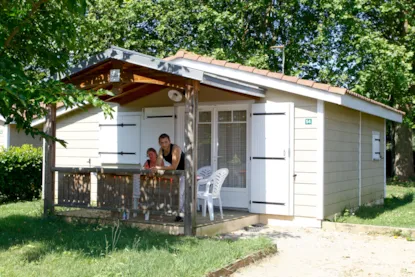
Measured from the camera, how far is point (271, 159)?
880 centimetres

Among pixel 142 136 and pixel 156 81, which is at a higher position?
pixel 156 81

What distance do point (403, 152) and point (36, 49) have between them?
54.4 feet

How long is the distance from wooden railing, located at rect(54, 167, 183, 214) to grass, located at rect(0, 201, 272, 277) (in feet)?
1.54

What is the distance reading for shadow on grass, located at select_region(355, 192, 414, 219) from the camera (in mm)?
9755

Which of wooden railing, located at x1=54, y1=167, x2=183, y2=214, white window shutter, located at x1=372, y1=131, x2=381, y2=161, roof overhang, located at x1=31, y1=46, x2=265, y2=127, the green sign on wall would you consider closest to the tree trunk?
white window shutter, located at x1=372, y1=131, x2=381, y2=161

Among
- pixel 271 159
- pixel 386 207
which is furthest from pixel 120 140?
pixel 386 207

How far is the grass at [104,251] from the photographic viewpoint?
16.1 ft

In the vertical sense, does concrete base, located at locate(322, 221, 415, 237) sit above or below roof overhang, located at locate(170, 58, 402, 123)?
below

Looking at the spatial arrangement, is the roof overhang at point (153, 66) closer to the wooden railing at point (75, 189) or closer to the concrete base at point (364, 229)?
the wooden railing at point (75, 189)

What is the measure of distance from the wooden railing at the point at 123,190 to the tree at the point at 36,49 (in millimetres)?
1832

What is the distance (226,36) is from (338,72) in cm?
458

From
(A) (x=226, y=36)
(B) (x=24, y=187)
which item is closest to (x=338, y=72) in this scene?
(A) (x=226, y=36)

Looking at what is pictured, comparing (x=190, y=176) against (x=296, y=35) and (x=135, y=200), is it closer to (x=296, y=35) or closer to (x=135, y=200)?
(x=135, y=200)

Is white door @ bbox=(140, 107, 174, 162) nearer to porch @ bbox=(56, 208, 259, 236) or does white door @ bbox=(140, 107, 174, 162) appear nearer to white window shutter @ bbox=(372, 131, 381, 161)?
porch @ bbox=(56, 208, 259, 236)
